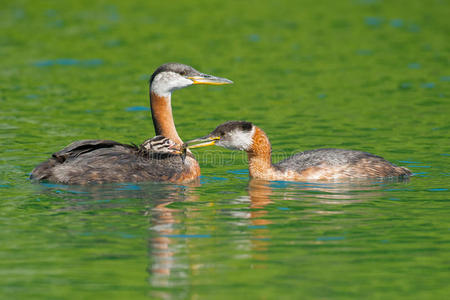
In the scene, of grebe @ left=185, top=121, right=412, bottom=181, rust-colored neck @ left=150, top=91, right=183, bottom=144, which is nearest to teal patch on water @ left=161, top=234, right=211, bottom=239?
grebe @ left=185, top=121, right=412, bottom=181

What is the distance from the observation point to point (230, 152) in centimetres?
1534

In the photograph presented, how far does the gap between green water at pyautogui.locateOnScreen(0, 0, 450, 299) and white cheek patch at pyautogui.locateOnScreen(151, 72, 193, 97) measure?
150 cm

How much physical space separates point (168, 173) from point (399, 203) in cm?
351

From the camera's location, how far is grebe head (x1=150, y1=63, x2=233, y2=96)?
44.8 feet

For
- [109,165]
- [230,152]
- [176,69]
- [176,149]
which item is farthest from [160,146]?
[230,152]

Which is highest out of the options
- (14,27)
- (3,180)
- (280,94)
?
(14,27)

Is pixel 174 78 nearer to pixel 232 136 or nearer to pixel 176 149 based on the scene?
pixel 176 149

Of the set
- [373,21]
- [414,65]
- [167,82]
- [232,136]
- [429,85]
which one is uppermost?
[373,21]

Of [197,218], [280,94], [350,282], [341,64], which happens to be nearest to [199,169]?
[197,218]

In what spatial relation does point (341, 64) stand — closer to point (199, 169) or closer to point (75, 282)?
point (199, 169)

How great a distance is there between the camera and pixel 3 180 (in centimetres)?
1237

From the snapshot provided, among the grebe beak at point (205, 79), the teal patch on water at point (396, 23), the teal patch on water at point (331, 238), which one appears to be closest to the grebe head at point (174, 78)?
the grebe beak at point (205, 79)

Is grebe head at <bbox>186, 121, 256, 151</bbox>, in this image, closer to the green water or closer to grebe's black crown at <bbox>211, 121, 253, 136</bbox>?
grebe's black crown at <bbox>211, 121, 253, 136</bbox>

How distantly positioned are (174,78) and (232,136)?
174cm
